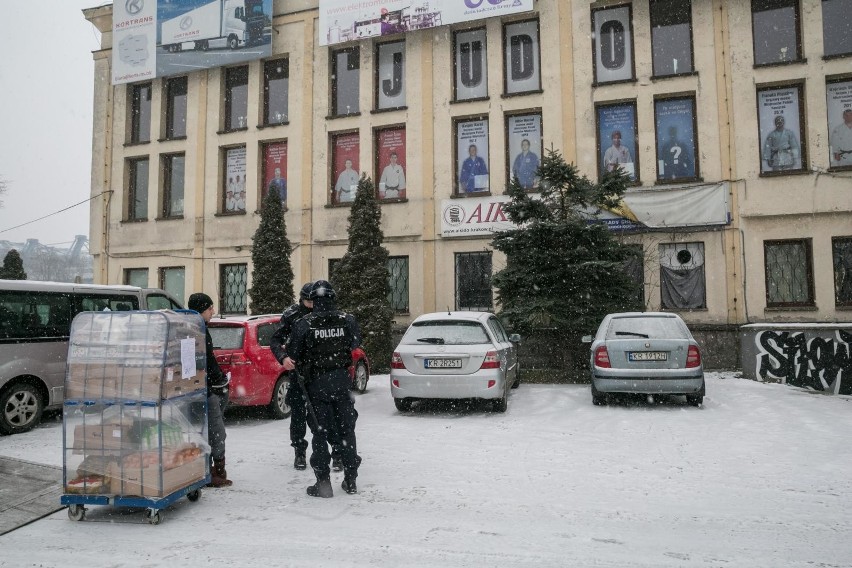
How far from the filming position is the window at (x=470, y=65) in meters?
20.0

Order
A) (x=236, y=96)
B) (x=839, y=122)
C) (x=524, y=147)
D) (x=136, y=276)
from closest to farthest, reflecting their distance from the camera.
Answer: (x=839, y=122)
(x=524, y=147)
(x=236, y=96)
(x=136, y=276)

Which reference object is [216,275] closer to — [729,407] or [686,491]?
[729,407]

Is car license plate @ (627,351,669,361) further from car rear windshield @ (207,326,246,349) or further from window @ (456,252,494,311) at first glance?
window @ (456,252,494,311)

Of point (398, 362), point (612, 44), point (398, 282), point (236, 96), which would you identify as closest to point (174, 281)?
point (236, 96)

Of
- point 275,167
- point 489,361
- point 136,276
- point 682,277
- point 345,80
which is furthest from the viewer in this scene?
point 136,276

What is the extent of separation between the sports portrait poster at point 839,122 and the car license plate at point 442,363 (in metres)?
14.1

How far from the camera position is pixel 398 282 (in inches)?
796

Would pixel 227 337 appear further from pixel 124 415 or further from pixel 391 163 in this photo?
pixel 391 163

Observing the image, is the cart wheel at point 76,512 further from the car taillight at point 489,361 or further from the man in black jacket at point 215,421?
the car taillight at point 489,361

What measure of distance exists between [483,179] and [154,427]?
53.1 ft

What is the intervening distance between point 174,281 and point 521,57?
15300 millimetres

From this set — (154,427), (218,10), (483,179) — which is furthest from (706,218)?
(218,10)

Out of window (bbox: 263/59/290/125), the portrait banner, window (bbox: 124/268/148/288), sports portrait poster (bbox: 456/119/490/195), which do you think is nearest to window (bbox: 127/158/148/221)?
window (bbox: 124/268/148/288)

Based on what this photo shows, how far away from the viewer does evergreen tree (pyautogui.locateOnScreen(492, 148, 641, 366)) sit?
14.1m
